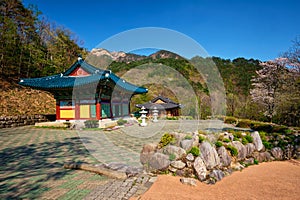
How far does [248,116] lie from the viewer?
20703mm

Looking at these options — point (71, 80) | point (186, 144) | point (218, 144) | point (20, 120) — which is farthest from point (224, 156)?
point (20, 120)

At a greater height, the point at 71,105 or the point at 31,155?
the point at 71,105

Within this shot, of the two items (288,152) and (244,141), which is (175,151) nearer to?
(244,141)

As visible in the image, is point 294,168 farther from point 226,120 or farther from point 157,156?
point 226,120

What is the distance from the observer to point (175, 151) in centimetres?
452

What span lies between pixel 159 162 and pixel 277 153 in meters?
4.96

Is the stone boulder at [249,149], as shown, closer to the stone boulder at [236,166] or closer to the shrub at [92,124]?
the stone boulder at [236,166]

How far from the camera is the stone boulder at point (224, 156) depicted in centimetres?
489

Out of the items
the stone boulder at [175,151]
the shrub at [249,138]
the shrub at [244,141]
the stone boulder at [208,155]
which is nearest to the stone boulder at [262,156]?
the shrub at [249,138]

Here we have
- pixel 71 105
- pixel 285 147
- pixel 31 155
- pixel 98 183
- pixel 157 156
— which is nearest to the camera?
pixel 98 183

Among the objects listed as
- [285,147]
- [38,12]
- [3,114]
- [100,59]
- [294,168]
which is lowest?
[294,168]

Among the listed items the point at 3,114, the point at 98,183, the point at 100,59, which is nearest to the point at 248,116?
the point at 100,59

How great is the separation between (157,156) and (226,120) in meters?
16.7

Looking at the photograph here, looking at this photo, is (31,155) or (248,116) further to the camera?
(248,116)
